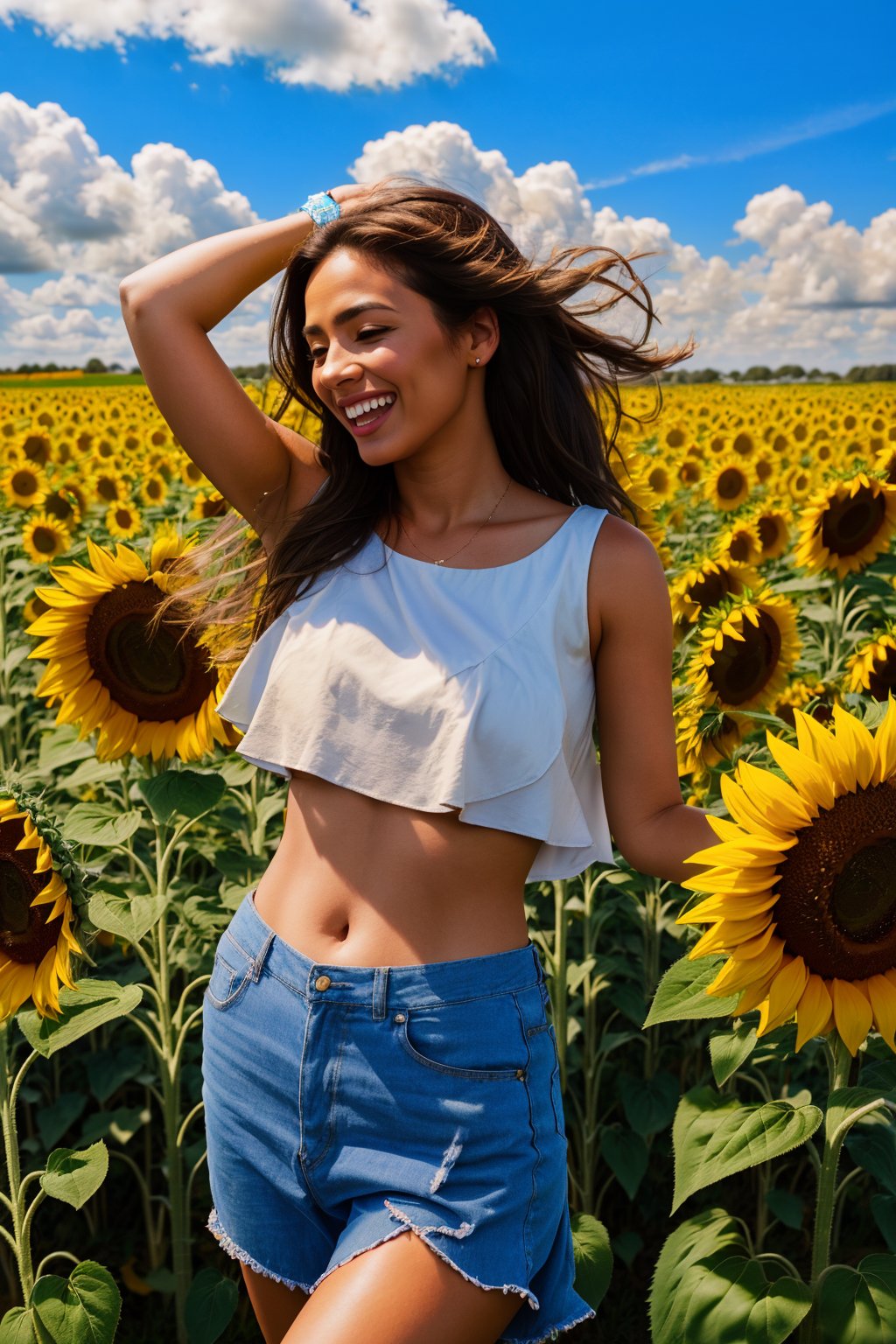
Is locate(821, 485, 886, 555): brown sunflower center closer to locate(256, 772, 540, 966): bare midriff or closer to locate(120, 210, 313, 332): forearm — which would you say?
locate(120, 210, 313, 332): forearm

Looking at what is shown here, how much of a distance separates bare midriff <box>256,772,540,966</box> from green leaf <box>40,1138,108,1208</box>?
76cm

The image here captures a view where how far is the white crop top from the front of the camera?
192cm

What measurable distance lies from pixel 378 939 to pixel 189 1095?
7.45ft

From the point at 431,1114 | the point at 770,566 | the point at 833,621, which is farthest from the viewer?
the point at 770,566

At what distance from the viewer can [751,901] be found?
1801mm

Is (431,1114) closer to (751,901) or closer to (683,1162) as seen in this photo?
(751,901)

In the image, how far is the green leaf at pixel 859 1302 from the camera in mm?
2154

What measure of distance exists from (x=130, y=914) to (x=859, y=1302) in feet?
5.30

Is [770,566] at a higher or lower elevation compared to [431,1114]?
higher

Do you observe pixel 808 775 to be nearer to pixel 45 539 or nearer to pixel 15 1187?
pixel 15 1187

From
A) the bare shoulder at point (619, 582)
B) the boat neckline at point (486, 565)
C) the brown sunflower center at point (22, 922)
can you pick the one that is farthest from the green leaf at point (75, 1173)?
the bare shoulder at point (619, 582)

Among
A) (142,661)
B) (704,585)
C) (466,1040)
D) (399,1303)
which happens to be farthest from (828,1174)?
(704,585)

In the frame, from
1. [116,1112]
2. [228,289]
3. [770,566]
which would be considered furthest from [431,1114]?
[770,566]

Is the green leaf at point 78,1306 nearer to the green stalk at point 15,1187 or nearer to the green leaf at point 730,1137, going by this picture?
the green stalk at point 15,1187
